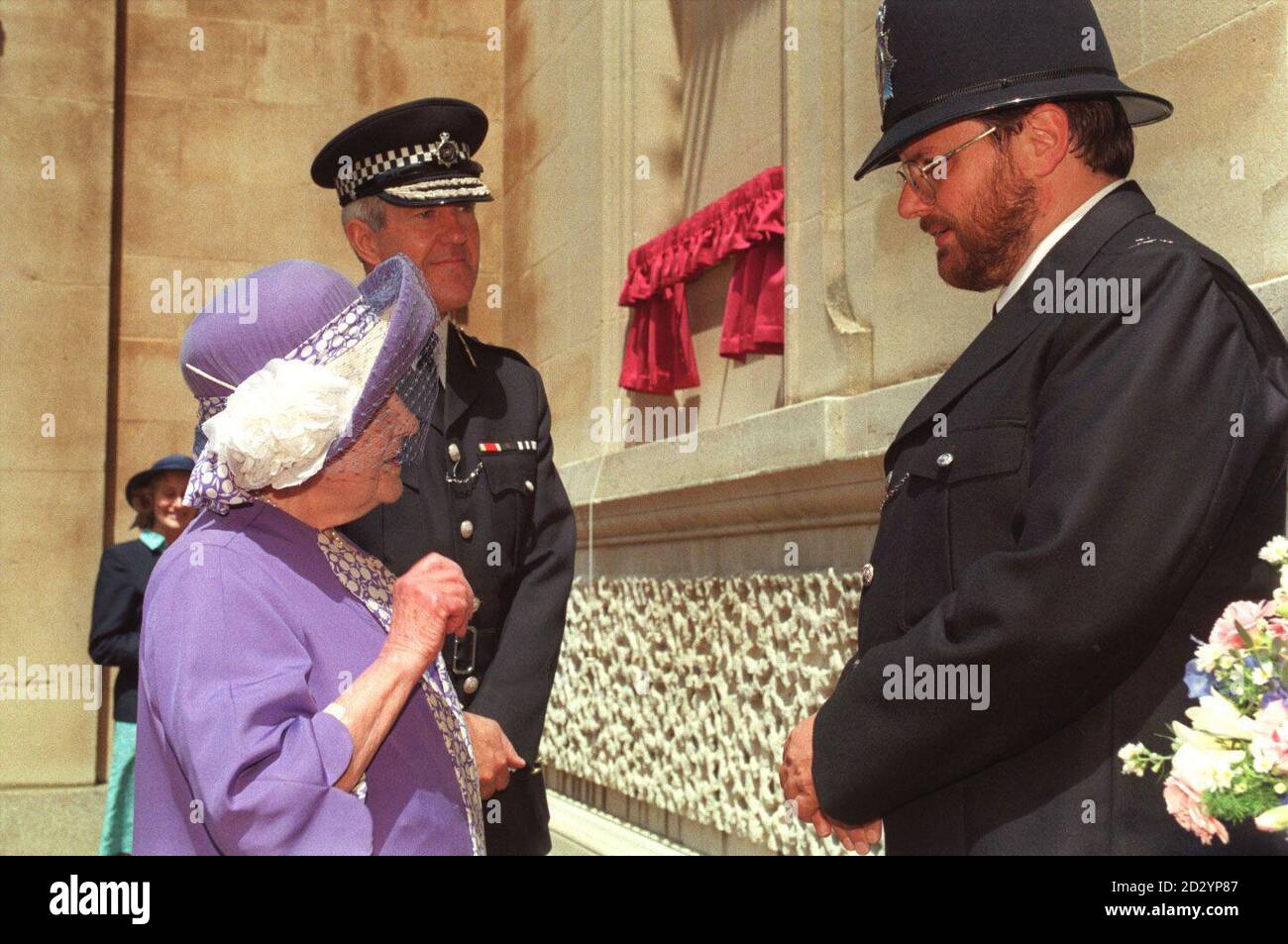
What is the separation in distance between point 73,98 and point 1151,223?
7.46 m

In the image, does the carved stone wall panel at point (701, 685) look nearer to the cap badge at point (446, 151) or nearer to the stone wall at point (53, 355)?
the cap badge at point (446, 151)

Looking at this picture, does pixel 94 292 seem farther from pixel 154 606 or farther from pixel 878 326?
pixel 154 606

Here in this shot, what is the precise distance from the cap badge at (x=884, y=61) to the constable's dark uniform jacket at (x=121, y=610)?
4.38 meters

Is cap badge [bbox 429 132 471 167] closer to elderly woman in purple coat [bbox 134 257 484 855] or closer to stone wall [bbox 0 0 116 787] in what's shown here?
elderly woman in purple coat [bbox 134 257 484 855]

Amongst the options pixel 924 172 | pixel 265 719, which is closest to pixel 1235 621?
pixel 924 172

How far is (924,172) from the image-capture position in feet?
6.74

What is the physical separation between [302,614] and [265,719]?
0.61 feet

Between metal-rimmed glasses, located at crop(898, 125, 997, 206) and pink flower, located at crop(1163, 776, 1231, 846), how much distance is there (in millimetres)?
931

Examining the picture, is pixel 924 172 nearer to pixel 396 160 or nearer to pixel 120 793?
pixel 396 160

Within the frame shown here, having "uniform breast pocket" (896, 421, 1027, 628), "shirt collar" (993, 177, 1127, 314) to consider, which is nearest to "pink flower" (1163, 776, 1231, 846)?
"uniform breast pocket" (896, 421, 1027, 628)

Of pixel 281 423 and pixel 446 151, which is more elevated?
pixel 446 151

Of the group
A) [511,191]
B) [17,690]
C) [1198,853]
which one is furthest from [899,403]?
[17,690]

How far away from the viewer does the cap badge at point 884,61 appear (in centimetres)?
212
